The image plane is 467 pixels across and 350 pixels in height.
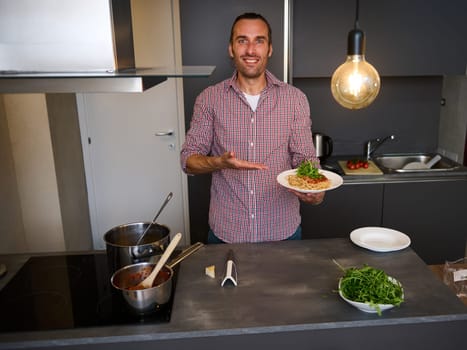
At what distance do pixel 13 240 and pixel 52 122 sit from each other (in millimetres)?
779

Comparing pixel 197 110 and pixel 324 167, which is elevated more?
pixel 197 110

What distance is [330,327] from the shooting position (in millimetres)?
1342

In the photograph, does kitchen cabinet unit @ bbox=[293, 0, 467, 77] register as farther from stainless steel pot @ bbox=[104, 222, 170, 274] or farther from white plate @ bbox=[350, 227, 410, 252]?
stainless steel pot @ bbox=[104, 222, 170, 274]

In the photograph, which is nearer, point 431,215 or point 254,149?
point 254,149

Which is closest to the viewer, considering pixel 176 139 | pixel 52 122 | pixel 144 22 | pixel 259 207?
pixel 259 207

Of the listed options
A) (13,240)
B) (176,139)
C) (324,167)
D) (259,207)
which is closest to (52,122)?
(13,240)

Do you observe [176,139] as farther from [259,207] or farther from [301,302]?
[301,302]

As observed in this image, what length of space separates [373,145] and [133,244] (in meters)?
2.38

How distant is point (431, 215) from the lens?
10.2 ft

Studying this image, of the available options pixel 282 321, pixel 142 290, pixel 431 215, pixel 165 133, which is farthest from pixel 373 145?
pixel 142 290

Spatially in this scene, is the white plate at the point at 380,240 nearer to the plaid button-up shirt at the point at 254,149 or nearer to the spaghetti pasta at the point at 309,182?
the spaghetti pasta at the point at 309,182

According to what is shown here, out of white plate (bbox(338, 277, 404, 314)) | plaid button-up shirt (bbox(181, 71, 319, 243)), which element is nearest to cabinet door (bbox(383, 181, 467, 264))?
plaid button-up shirt (bbox(181, 71, 319, 243))

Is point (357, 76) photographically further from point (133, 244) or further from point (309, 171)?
point (133, 244)

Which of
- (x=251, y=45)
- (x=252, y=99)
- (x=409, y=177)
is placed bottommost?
(x=409, y=177)
